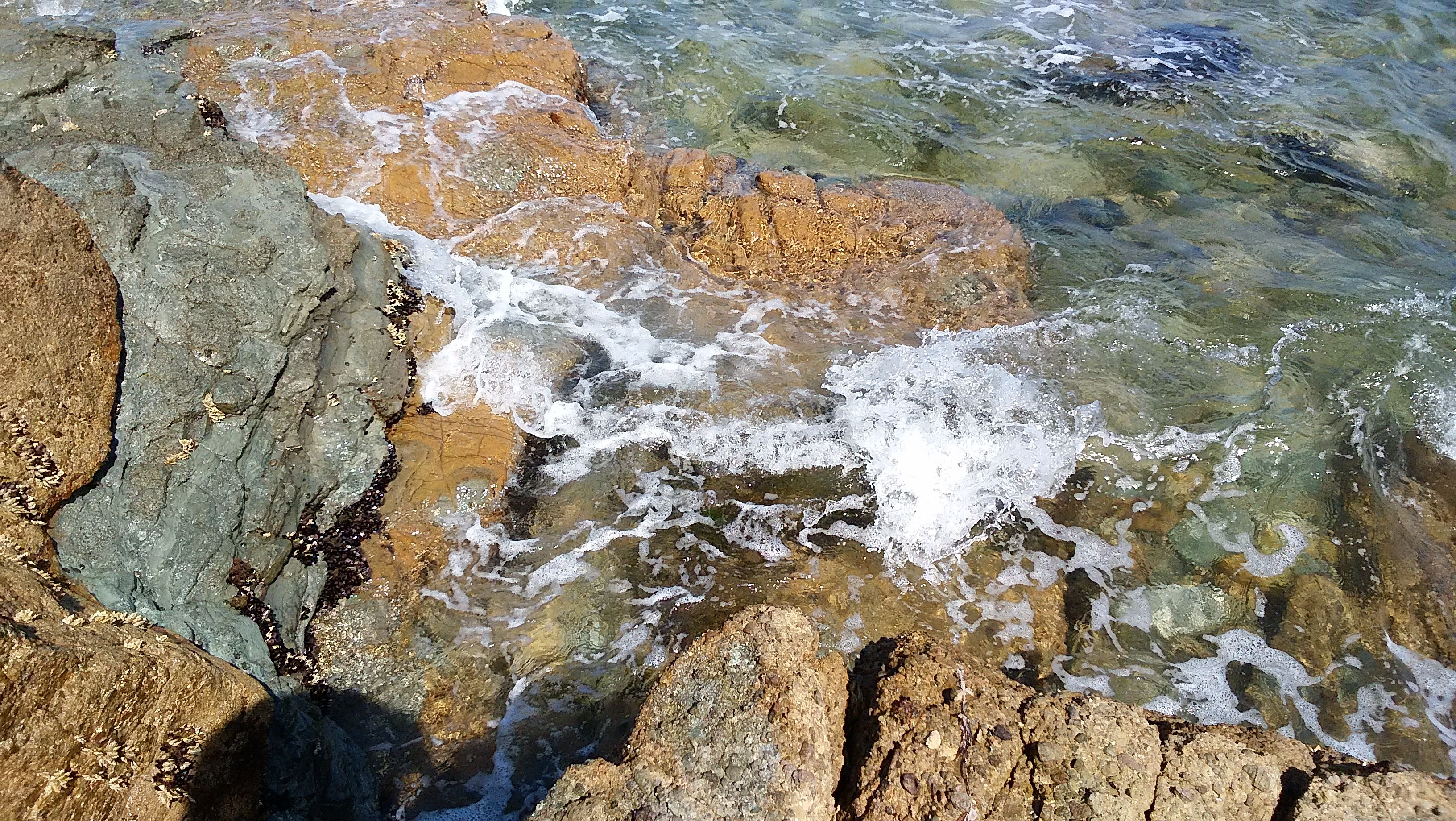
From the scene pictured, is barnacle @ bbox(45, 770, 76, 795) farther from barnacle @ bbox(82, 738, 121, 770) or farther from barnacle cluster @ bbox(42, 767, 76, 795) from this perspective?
barnacle @ bbox(82, 738, 121, 770)

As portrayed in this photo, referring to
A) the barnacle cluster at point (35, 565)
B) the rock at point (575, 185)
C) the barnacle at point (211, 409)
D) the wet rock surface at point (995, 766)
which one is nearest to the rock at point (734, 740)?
the wet rock surface at point (995, 766)

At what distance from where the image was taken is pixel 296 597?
5.47 m

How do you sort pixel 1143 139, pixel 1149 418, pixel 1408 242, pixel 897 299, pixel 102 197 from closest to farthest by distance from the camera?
1. pixel 102 197
2. pixel 1149 418
3. pixel 897 299
4. pixel 1408 242
5. pixel 1143 139

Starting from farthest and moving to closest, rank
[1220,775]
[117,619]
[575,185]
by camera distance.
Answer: [575,185]
[117,619]
[1220,775]

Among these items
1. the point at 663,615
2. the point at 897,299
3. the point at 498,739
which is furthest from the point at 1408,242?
the point at 498,739

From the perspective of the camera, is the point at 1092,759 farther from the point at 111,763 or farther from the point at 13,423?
the point at 13,423

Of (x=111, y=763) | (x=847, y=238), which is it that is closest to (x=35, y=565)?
(x=111, y=763)

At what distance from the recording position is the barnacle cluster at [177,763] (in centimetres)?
338

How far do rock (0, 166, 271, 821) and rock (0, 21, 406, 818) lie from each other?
0.20m

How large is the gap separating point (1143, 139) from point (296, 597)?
486 inches

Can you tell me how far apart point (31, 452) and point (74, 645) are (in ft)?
4.47

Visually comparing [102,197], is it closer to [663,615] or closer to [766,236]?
[663,615]

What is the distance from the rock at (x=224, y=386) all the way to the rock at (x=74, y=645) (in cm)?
20

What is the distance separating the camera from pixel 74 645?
10.9ft
